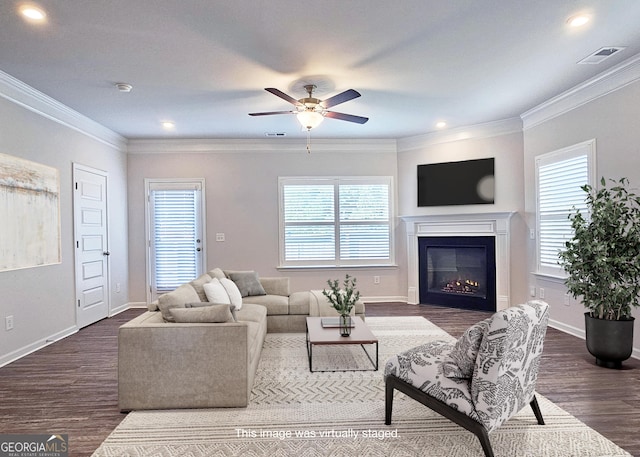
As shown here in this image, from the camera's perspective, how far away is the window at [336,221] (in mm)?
6664

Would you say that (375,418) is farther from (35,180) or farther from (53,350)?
(35,180)

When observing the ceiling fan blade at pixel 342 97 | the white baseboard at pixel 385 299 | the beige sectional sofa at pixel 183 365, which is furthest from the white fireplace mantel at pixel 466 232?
the beige sectional sofa at pixel 183 365

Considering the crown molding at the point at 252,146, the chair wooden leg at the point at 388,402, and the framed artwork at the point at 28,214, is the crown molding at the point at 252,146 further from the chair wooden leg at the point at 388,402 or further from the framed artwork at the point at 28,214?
the chair wooden leg at the point at 388,402

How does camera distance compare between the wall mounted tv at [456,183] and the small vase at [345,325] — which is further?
the wall mounted tv at [456,183]

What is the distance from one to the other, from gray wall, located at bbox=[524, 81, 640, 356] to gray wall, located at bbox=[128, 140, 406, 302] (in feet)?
6.98

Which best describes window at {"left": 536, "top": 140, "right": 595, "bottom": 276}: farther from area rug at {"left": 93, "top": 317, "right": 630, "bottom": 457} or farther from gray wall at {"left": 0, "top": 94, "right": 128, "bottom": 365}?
gray wall at {"left": 0, "top": 94, "right": 128, "bottom": 365}

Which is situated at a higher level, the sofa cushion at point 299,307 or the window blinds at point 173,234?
the window blinds at point 173,234

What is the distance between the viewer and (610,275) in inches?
136

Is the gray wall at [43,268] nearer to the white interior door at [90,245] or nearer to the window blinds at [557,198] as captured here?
the white interior door at [90,245]

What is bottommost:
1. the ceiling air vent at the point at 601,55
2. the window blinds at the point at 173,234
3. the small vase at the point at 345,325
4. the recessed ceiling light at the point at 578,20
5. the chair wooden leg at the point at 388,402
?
the chair wooden leg at the point at 388,402

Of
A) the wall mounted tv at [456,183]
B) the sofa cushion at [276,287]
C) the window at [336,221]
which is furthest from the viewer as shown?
the window at [336,221]

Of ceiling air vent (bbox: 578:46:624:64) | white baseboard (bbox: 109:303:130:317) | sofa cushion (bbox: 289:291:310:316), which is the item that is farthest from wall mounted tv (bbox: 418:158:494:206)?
white baseboard (bbox: 109:303:130:317)

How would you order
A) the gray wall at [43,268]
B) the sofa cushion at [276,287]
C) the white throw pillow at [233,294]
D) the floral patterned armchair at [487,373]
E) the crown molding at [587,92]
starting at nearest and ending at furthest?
the floral patterned armchair at [487,373] → the crown molding at [587,92] → the gray wall at [43,268] → the white throw pillow at [233,294] → the sofa cushion at [276,287]

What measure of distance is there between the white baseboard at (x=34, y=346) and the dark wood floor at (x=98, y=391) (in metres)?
0.08
